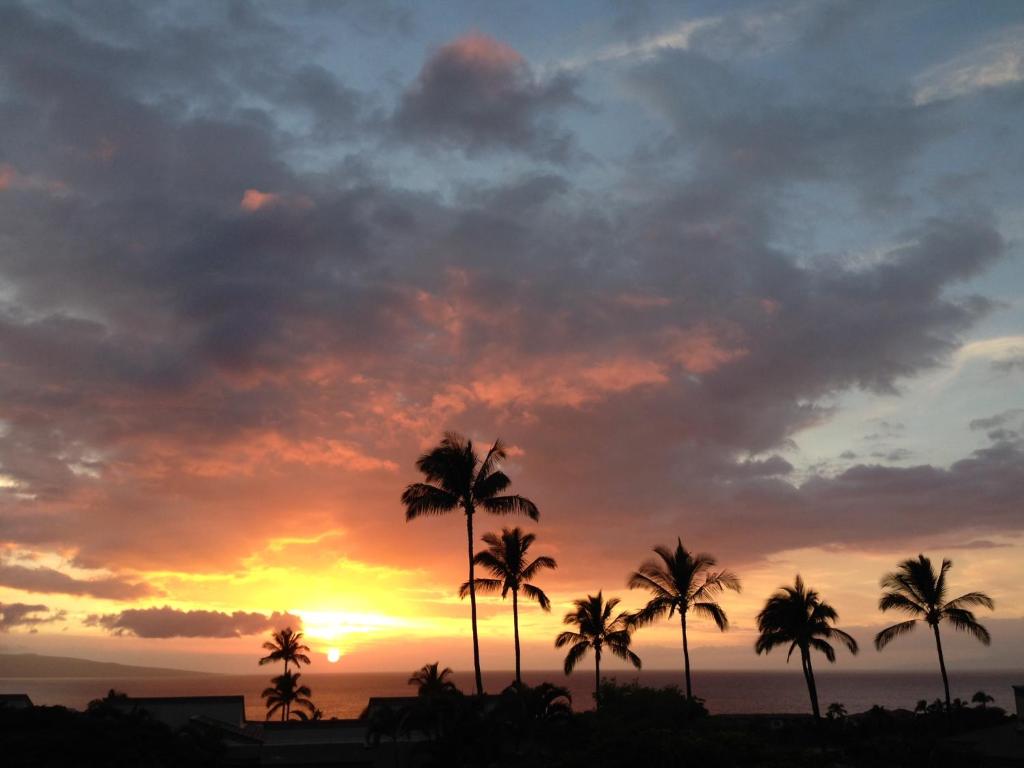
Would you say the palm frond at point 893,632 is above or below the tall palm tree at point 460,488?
below

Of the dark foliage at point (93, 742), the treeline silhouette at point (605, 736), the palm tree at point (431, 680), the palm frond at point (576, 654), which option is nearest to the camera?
the treeline silhouette at point (605, 736)

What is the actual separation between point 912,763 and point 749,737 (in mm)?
13127

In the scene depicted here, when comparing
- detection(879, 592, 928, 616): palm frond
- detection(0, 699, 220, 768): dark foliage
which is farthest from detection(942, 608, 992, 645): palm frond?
detection(0, 699, 220, 768): dark foliage

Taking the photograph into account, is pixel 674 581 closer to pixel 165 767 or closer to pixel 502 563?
pixel 502 563

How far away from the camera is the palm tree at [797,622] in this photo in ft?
178

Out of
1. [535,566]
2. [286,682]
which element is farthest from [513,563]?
[286,682]

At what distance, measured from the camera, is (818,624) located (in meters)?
54.4

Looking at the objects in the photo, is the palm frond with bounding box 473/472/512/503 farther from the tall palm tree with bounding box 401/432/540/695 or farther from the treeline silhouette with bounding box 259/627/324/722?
the treeline silhouette with bounding box 259/627/324/722

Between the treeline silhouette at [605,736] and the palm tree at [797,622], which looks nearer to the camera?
the treeline silhouette at [605,736]

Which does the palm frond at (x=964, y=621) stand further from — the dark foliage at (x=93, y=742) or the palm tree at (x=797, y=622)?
the dark foliage at (x=93, y=742)

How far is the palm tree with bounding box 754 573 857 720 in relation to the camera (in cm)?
5425

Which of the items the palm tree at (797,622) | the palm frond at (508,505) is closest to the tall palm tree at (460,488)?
the palm frond at (508,505)

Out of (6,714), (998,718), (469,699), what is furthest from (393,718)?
(998,718)

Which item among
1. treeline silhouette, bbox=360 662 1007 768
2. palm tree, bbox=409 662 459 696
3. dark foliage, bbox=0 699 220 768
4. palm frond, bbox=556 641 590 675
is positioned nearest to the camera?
treeline silhouette, bbox=360 662 1007 768
